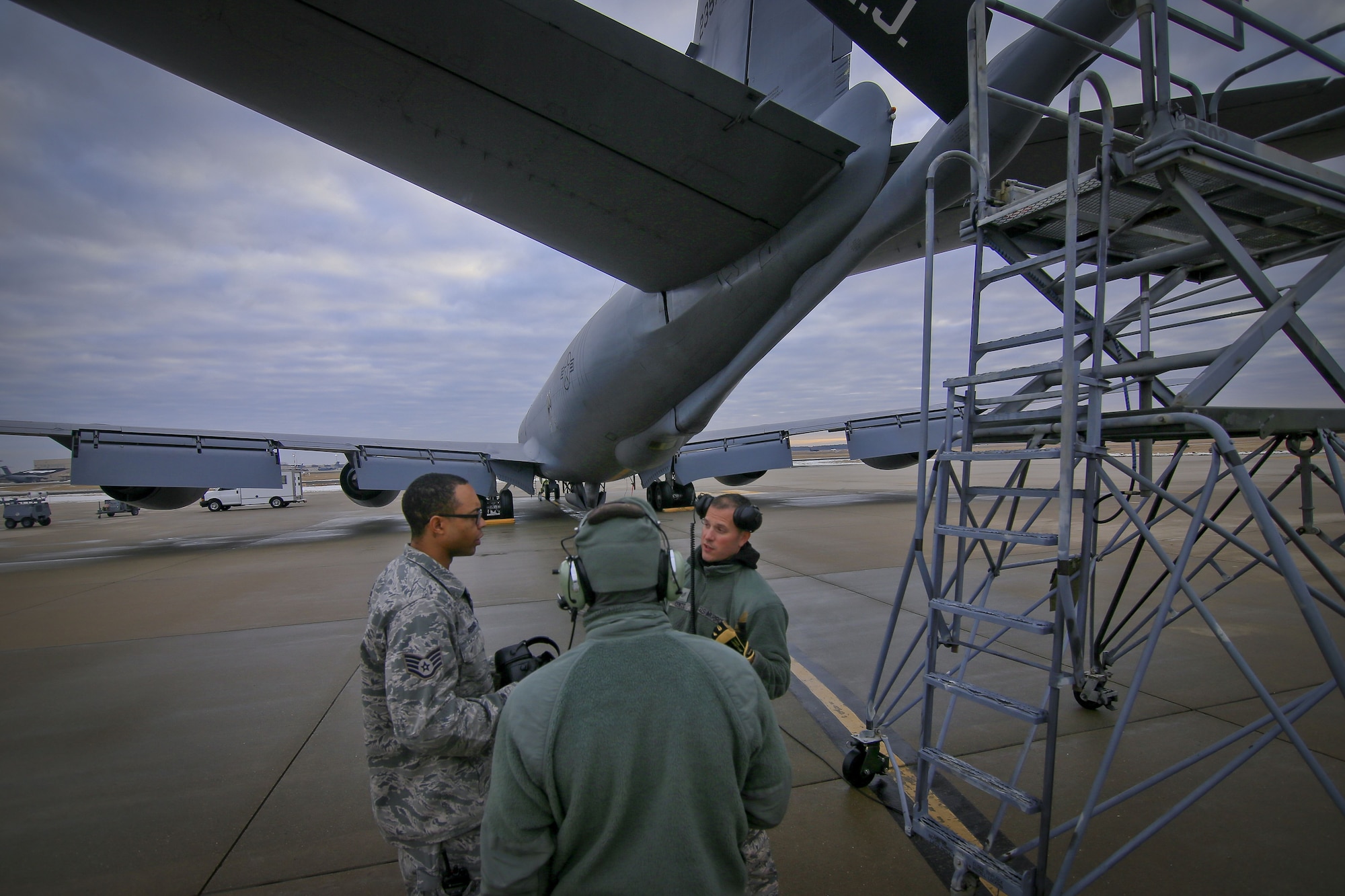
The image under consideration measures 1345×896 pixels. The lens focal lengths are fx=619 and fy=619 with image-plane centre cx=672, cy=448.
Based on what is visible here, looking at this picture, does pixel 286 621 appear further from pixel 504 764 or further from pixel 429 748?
pixel 504 764

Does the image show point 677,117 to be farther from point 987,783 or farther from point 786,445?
point 786,445

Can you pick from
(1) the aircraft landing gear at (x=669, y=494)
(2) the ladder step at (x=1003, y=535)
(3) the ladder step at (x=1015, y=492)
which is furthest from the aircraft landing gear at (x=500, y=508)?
(2) the ladder step at (x=1003, y=535)

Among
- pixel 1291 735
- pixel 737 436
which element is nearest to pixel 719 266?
pixel 1291 735

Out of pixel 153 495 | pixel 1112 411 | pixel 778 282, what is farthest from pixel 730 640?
pixel 153 495

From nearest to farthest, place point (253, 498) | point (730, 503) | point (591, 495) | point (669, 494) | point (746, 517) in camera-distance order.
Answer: point (746, 517) < point (730, 503) < point (591, 495) < point (669, 494) < point (253, 498)

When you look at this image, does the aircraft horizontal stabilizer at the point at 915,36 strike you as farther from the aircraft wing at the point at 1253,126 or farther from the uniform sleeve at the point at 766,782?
the uniform sleeve at the point at 766,782

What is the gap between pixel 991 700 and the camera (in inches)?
97.6

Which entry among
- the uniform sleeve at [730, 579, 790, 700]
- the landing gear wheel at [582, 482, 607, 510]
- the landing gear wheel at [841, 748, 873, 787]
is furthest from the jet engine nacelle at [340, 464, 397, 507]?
the uniform sleeve at [730, 579, 790, 700]

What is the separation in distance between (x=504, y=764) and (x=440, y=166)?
148 inches

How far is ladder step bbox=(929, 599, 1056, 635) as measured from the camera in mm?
A: 2242

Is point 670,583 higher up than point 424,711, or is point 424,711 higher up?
point 670,583

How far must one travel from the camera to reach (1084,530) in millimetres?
2885

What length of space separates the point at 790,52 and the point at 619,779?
6.25m

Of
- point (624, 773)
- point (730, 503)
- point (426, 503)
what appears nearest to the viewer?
point (624, 773)
